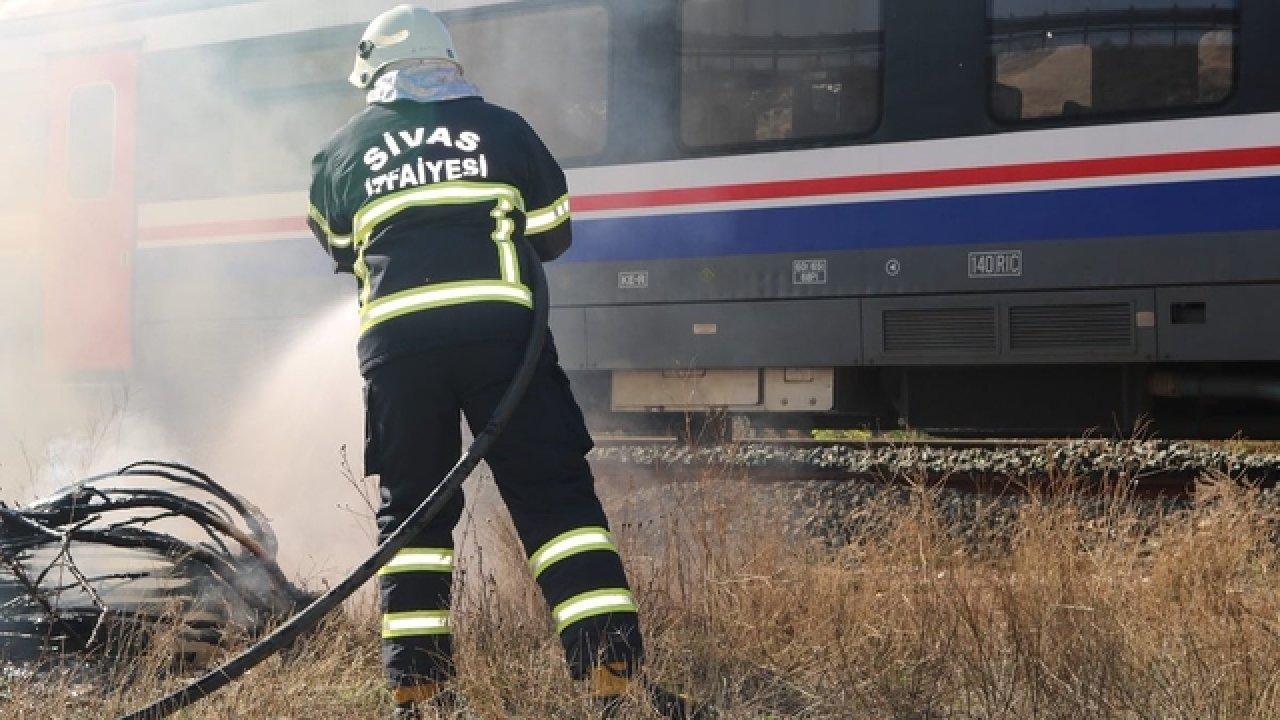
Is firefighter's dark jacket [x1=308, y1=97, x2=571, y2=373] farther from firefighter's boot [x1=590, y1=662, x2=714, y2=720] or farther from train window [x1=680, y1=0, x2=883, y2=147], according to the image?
train window [x1=680, y1=0, x2=883, y2=147]

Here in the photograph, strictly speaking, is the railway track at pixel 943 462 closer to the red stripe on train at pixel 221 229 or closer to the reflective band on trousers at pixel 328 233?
the red stripe on train at pixel 221 229

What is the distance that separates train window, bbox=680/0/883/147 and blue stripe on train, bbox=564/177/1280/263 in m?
0.46

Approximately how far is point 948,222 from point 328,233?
420cm

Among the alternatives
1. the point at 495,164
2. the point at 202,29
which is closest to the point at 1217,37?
the point at 495,164

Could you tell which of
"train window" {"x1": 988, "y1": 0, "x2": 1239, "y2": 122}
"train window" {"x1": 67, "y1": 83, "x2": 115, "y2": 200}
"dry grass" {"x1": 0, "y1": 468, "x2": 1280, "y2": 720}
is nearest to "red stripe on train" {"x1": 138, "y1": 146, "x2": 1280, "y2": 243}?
"train window" {"x1": 988, "y1": 0, "x2": 1239, "y2": 122}

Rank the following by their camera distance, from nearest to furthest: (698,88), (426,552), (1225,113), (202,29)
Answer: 1. (426,552)
2. (1225,113)
3. (698,88)
4. (202,29)

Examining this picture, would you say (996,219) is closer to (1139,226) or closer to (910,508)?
(1139,226)

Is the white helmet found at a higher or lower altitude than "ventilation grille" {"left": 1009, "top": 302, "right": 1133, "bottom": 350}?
higher

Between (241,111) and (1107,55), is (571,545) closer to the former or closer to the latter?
(1107,55)

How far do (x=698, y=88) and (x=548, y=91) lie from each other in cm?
98

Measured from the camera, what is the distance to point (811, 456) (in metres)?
8.75

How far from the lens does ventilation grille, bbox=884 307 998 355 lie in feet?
25.1

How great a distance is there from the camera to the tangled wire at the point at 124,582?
4230 mm

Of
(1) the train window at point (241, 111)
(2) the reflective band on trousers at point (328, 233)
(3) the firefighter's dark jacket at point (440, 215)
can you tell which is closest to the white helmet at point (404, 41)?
(3) the firefighter's dark jacket at point (440, 215)
